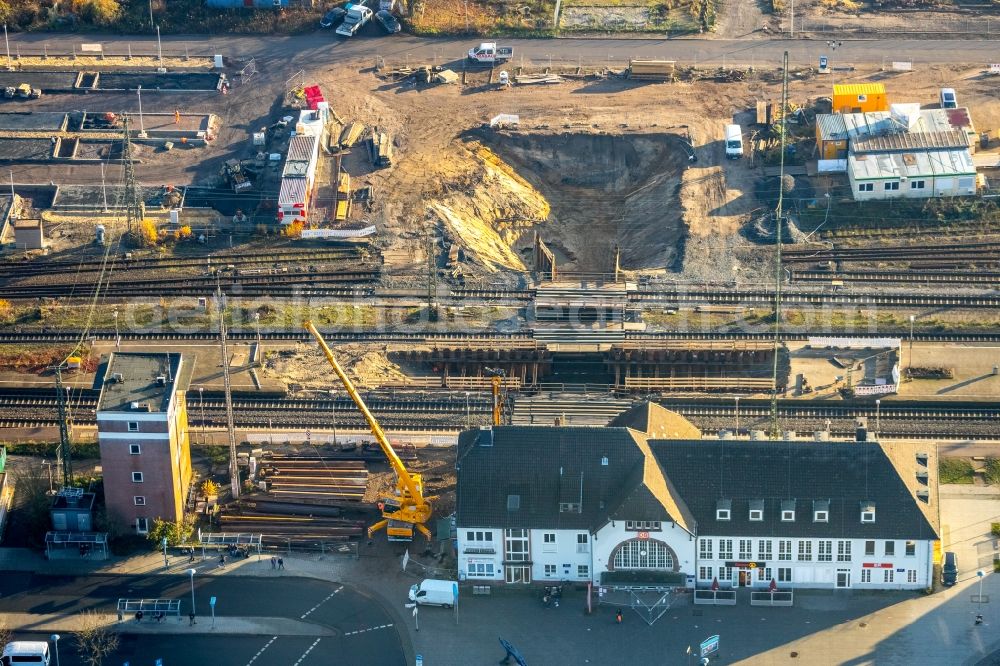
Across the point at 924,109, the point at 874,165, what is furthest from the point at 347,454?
the point at 924,109

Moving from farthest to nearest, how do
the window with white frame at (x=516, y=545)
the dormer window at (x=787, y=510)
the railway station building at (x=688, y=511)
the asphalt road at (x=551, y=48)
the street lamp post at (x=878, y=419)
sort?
the asphalt road at (x=551, y=48) < the street lamp post at (x=878, y=419) < the window with white frame at (x=516, y=545) < the railway station building at (x=688, y=511) < the dormer window at (x=787, y=510)

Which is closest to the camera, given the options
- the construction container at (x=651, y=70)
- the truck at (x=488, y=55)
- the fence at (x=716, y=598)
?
the fence at (x=716, y=598)

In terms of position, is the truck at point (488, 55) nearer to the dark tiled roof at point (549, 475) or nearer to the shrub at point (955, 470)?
the shrub at point (955, 470)

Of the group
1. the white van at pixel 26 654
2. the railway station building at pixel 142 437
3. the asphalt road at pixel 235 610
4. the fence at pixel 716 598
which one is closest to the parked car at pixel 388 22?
the railway station building at pixel 142 437

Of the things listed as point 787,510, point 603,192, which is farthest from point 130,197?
point 787,510

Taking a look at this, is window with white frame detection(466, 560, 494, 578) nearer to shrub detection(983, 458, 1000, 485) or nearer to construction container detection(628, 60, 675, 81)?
shrub detection(983, 458, 1000, 485)

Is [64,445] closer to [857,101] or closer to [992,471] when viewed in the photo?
[992,471]
